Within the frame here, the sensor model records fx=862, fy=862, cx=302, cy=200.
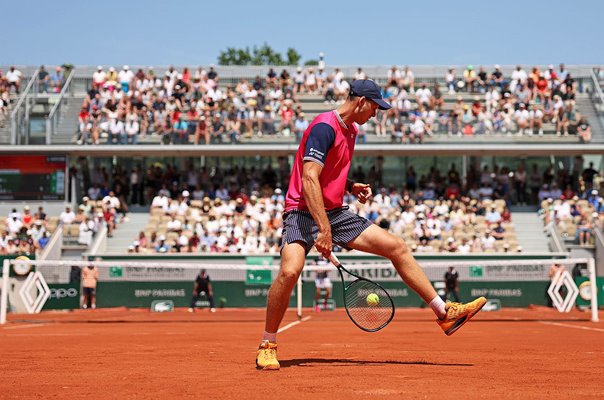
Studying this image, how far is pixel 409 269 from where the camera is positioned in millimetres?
7184

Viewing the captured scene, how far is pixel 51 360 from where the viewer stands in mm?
7980

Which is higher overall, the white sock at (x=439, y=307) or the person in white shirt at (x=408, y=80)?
the person in white shirt at (x=408, y=80)

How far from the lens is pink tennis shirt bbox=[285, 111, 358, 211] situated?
6906 millimetres

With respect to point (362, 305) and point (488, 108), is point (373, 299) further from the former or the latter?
point (488, 108)

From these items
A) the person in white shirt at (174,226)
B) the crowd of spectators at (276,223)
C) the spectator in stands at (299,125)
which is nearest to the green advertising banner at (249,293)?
the crowd of spectators at (276,223)

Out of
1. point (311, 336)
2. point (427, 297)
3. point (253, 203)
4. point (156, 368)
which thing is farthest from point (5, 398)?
point (253, 203)

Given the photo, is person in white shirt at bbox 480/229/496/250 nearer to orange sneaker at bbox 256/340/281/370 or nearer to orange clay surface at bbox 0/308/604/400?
orange clay surface at bbox 0/308/604/400

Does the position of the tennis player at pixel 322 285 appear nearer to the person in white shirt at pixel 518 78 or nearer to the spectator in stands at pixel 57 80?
the person in white shirt at pixel 518 78

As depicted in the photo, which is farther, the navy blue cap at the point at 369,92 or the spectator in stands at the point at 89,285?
the spectator in stands at the point at 89,285

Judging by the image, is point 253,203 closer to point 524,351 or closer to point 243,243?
point 243,243

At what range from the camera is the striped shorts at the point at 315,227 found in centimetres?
700

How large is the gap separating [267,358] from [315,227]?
3.68ft

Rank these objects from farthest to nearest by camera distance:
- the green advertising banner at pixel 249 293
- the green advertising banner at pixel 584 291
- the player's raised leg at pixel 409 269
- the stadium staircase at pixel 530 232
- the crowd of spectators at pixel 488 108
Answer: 1. the crowd of spectators at pixel 488 108
2. the stadium staircase at pixel 530 232
3. the green advertising banner at pixel 249 293
4. the green advertising banner at pixel 584 291
5. the player's raised leg at pixel 409 269

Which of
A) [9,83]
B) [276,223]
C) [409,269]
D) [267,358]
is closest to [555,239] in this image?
[276,223]
